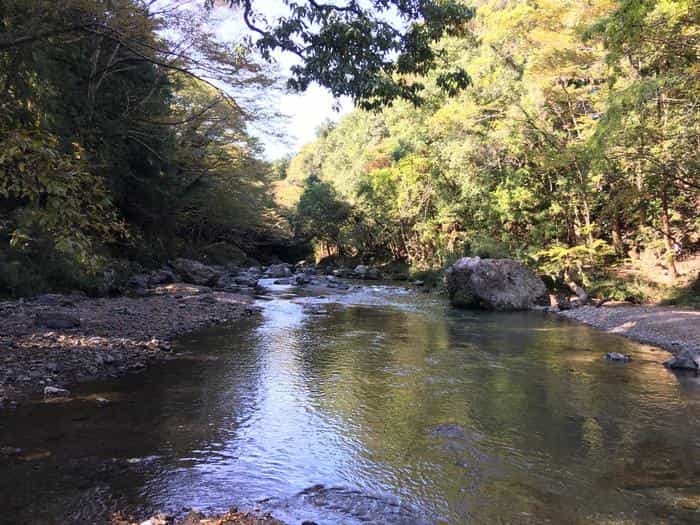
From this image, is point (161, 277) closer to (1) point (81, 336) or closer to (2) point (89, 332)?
(2) point (89, 332)

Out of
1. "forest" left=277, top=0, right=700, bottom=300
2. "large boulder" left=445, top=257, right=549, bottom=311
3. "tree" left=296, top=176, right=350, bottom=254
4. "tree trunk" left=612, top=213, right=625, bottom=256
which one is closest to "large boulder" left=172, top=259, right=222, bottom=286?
"forest" left=277, top=0, right=700, bottom=300

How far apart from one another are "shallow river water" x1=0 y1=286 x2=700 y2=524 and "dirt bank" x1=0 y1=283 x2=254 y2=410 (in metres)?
0.57

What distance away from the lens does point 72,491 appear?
3953 millimetres

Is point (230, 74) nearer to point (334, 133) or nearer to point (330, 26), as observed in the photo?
point (330, 26)

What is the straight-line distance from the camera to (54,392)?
6.08m

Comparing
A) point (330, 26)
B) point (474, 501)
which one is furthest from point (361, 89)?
point (474, 501)

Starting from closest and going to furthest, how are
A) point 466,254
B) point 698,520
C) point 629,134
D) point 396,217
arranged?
point 698,520 < point 629,134 < point 466,254 < point 396,217

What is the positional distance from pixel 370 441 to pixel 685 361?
614 centimetres

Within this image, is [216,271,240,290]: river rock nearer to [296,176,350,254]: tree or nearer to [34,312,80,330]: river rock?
[34,312,80,330]: river rock

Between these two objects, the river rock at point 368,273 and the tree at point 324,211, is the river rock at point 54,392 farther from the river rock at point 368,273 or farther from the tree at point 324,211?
the tree at point 324,211

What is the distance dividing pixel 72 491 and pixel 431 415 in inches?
151

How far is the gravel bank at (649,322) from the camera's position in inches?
412

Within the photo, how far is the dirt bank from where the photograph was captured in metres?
6.61

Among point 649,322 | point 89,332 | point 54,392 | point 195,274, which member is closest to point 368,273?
point 195,274
